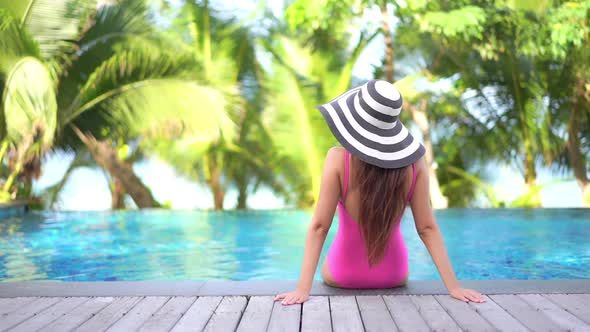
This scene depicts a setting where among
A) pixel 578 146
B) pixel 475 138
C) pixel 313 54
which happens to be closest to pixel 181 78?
pixel 313 54

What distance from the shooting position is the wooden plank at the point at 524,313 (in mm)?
2100

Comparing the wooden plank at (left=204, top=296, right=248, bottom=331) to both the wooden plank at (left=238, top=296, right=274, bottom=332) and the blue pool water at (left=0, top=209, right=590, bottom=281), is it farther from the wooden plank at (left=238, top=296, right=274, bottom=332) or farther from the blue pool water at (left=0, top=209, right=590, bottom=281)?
the blue pool water at (left=0, top=209, right=590, bottom=281)

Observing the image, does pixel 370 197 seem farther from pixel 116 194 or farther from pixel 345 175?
pixel 116 194

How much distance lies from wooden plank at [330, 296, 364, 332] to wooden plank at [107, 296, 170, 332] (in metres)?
0.66

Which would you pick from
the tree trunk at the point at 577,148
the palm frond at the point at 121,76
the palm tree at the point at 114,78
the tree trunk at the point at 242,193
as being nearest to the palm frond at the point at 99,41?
the palm tree at the point at 114,78

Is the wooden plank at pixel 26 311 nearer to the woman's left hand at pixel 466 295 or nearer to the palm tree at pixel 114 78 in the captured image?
the woman's left hand at pixel 466 295

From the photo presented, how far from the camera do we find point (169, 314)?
2277 millimetres

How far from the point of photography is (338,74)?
11258 mm

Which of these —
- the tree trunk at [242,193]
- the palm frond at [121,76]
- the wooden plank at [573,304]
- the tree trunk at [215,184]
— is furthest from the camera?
the tree trunk at [242,193]

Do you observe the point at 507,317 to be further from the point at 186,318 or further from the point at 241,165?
the point at 241,165

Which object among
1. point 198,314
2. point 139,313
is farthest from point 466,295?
point 139,313

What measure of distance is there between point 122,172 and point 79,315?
10126 mm

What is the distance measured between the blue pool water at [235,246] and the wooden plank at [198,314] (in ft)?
6.23

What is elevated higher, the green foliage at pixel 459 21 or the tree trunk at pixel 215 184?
the green foliage at pixel 459 21
